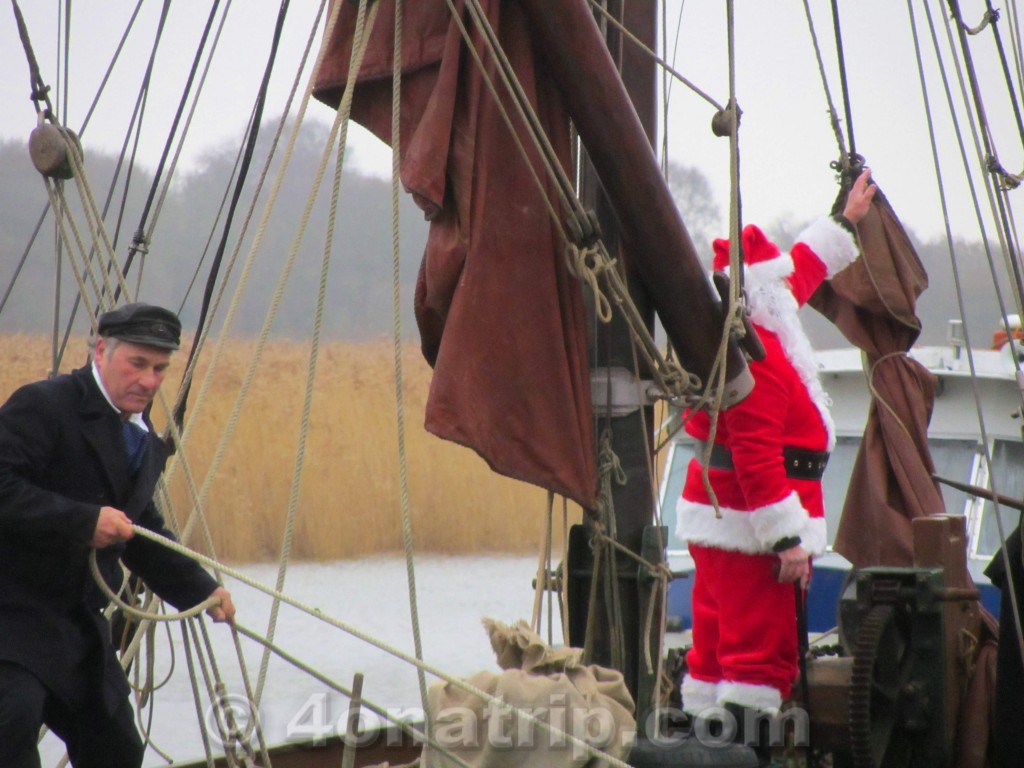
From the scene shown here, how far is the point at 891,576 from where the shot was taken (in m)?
2.71

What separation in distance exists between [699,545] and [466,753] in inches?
42.0

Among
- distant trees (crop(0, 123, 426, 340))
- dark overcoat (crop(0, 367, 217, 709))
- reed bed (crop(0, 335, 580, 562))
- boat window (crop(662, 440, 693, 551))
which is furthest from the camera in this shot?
distant trees (crop(0, 123, 426, 340))

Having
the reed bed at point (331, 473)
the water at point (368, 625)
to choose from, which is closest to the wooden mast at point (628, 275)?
the water at point (368, 625)

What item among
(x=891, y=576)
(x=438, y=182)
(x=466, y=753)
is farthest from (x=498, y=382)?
(x=891, y=576)

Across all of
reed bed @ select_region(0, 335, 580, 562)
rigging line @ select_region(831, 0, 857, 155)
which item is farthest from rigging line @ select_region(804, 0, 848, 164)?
reed bed @ select_region(0, 335, 580, 562)

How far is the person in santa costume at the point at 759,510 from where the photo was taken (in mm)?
2756

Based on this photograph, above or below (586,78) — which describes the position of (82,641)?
below

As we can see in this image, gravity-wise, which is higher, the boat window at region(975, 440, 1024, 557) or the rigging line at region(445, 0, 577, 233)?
the rigging line at region(445, 0, 577, 233)

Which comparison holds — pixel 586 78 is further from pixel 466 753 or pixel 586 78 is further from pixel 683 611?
pixel 683 611

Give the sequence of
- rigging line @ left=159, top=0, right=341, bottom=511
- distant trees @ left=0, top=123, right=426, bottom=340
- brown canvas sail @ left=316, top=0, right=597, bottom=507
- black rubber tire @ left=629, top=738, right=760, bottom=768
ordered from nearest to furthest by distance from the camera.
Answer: black rubber tire @ left=629, top=738, right=760, bottom=768, rigging line @ left=159, top=0, right=341, bottom=511, brown canvas sail @ left=316, top=0, right=597, bottom=507, distant trees @ left=0, top=123, right=426, bottom=340

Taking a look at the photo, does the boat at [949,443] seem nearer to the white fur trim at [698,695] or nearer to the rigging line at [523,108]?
the white fur trim at [698,695]

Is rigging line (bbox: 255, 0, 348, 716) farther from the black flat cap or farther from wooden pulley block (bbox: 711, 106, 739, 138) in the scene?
wooden pulley block (bbox: 711, 106, 739, 138)

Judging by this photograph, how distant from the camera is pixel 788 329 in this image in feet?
9.55

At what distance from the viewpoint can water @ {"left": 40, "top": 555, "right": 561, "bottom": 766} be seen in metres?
Answer: 6.98
